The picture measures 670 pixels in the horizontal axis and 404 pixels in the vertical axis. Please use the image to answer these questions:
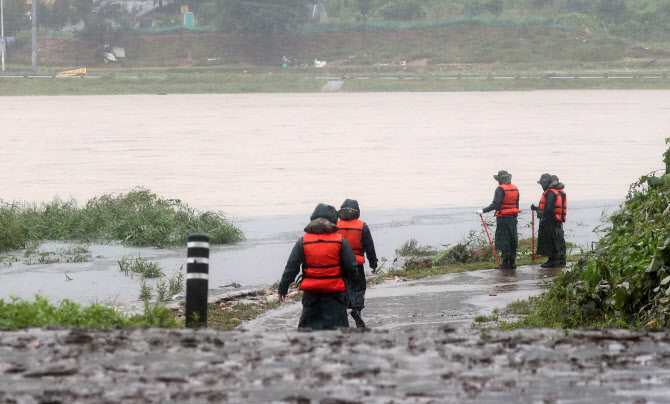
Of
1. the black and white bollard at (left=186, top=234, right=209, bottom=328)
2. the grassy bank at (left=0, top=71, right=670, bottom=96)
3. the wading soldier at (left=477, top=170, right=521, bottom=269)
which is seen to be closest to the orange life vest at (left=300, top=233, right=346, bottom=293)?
the black and white bollard at (left=186, top=234, right=209, bottom=328)

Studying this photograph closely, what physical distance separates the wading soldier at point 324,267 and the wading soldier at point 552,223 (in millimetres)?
7319

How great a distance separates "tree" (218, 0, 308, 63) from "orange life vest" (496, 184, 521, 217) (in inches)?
2795

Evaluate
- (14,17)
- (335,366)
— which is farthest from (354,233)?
(14,17)

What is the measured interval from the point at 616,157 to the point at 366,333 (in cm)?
3300

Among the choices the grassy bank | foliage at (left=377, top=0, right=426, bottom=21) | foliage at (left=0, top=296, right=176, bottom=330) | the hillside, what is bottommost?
foliage at (left=0, top=296, right=176, bottom=330)

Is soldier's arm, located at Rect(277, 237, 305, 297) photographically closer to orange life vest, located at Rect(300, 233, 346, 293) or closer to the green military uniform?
orange life vest, located at Rect(300, 233, 346, 293)

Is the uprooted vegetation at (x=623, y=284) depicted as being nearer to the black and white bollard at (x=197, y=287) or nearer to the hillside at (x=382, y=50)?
the black and white bollard at (x=197, y=287)

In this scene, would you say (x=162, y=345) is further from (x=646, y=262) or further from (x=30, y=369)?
(x=646, y=262)

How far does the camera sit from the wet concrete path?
11.8 metres

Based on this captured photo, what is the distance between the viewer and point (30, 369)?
5.66 meters

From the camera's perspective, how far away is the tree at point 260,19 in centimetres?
8531

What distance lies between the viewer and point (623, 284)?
9.74 m

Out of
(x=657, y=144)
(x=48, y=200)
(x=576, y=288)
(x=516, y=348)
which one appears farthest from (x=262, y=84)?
(x=516, y=348)

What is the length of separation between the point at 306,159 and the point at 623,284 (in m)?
28.0
